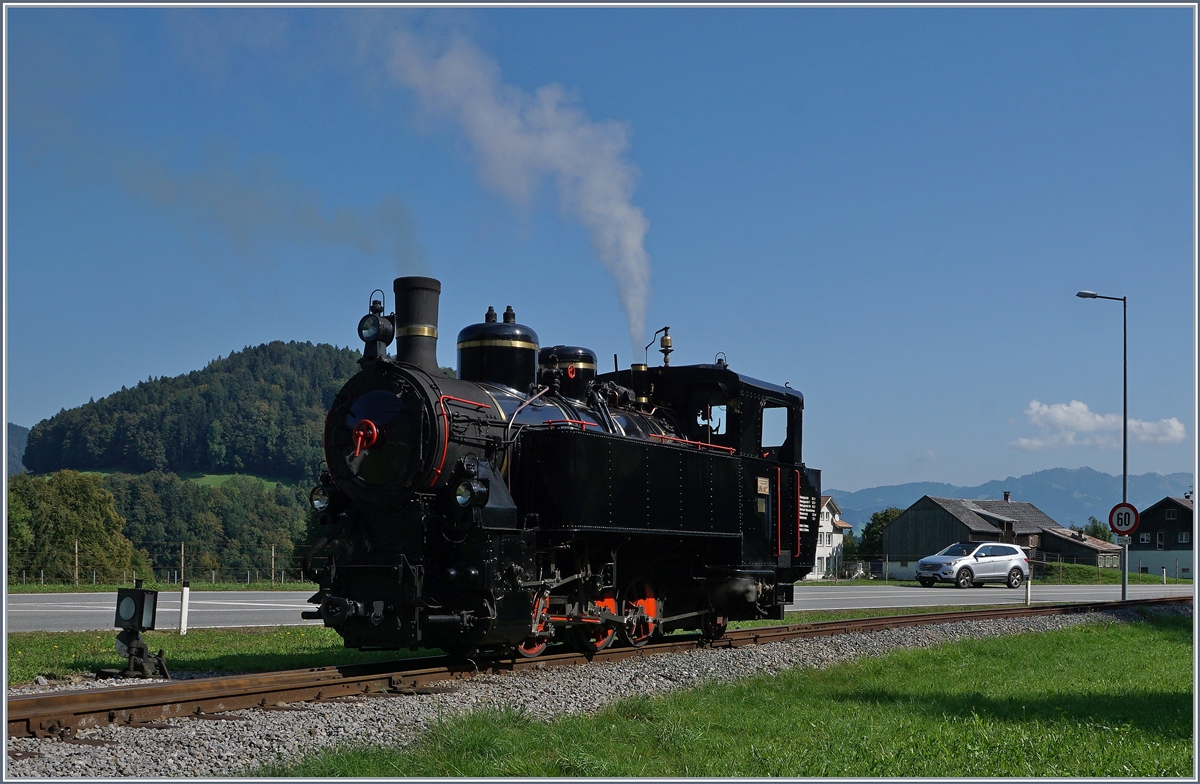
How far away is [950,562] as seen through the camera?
37.0m

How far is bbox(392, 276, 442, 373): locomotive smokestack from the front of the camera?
11.3m

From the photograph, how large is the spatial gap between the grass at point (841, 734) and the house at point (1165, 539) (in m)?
68.0

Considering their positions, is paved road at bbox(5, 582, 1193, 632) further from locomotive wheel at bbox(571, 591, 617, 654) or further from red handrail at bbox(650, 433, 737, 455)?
red handrail at bbox(650, 433, 737, 455)

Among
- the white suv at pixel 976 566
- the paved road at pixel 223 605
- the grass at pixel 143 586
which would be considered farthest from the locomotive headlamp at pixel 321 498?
the white suv at pixel 976 566

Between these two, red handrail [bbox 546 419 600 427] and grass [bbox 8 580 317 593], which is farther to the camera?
grass [bbox 8 580 317 593]

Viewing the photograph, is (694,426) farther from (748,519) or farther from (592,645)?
(592,645)

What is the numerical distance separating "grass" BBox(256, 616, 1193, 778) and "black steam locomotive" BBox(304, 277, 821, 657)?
82.1 inches

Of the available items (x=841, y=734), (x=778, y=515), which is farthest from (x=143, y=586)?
(x=841, y=734)

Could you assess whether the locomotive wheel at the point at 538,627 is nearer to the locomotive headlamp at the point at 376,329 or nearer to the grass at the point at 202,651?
the grass at the point at 202,651

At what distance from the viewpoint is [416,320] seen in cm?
1138

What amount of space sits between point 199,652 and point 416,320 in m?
5.10

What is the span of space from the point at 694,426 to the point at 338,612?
5.91m

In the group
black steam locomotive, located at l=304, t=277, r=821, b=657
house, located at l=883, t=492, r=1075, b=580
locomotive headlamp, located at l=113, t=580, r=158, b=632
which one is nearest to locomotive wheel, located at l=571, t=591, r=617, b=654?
black steam locomotive, located at l=304, t=277, r=821, b=657

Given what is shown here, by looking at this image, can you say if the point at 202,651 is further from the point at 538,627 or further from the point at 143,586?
the point at 143,586
